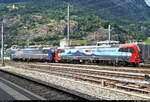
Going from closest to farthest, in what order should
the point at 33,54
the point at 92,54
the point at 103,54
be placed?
the point at 103,54
the point at 92,54
the point at 33,54

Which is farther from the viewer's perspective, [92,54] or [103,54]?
[92,54]

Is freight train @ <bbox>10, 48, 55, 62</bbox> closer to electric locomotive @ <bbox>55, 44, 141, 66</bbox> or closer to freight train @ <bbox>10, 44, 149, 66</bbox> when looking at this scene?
freight train @ <bbox>10, 44, 149, 66</bbox>

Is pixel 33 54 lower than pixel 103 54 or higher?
lower

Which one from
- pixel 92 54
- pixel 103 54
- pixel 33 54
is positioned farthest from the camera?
pixel 33 54

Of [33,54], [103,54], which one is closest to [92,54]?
[103,54]

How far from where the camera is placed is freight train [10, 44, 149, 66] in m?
33.6

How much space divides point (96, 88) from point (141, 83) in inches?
126

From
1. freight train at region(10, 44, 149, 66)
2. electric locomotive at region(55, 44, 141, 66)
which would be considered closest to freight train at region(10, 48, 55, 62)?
freight train at region(10, 44, 149, 66)

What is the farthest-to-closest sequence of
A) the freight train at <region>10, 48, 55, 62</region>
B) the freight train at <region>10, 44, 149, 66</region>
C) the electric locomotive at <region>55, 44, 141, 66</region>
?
the freight train at <region>10, 48, 55, 62</region>, the freight train at <region>10, 44, 149, 66</region>, the electric locomotive at <region>55, 44, 141, 66</region>

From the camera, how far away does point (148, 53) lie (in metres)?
48.3

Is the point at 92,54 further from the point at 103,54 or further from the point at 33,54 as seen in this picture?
the point at 33,54

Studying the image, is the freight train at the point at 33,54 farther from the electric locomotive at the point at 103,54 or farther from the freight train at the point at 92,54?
the electric locomotive at the point at 103,54

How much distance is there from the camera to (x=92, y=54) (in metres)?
41.3

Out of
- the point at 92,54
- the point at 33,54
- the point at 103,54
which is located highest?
the point at 103,54
